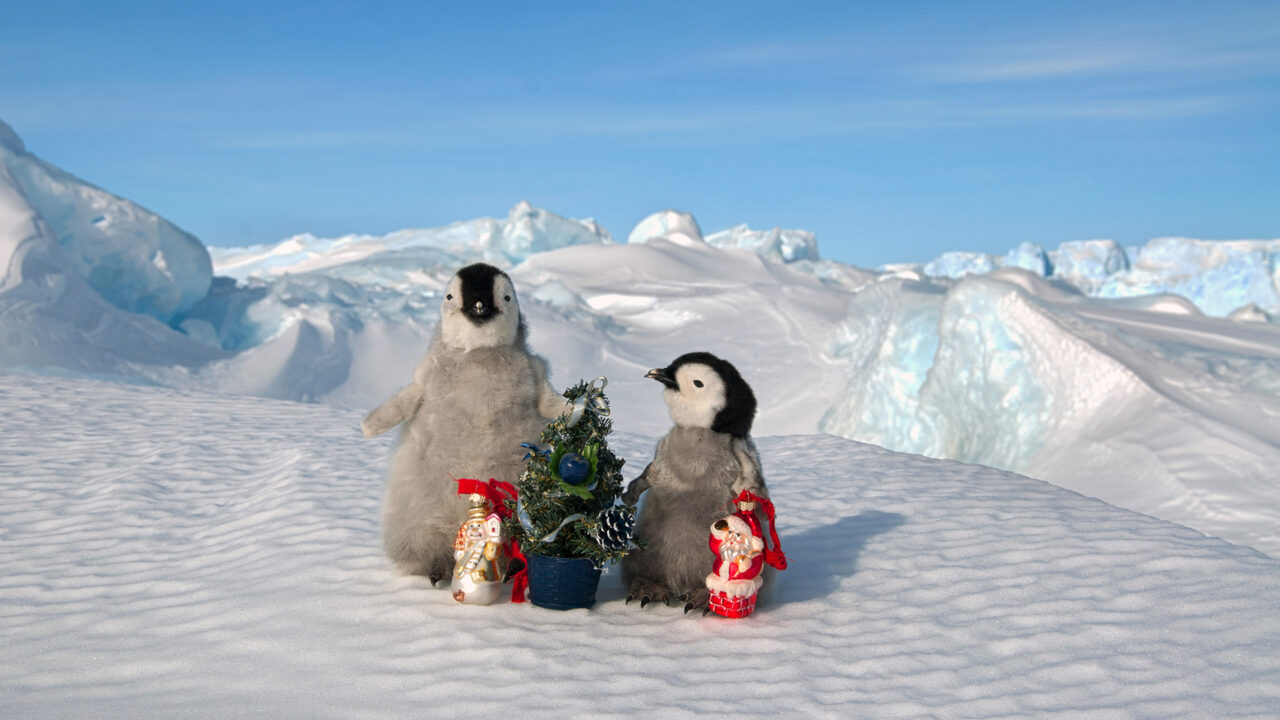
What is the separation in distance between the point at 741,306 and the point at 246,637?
2008 centimetres

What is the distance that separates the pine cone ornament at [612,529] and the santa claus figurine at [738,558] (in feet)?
1.15

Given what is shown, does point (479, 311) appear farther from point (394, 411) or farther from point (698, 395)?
point (698, 395)

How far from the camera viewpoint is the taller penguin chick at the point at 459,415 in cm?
410

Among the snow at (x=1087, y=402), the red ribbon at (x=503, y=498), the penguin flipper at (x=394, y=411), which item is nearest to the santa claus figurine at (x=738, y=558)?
the red ribbon at (x=503, y=498)

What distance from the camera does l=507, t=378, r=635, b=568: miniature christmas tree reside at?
387cm

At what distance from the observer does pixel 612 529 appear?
3.87 meters

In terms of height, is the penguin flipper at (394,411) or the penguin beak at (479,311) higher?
the penguin beak at (479,311)

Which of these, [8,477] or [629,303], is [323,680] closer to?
[8,477]

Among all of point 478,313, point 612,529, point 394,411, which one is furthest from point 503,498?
point 478,313

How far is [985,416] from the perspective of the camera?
34.9 ft

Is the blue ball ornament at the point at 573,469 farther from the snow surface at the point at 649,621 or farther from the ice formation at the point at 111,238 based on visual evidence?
the ice formation at the point at 111,238


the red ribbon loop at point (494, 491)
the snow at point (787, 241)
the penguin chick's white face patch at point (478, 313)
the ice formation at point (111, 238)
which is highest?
the snow at point (787, 241)

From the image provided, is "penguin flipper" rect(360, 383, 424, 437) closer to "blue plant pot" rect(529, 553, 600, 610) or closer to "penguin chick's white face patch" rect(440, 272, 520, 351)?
"penguin chick's white face patch" rect(440, 272, 520, 351)

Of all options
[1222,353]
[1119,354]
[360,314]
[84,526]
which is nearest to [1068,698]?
[84,526]
